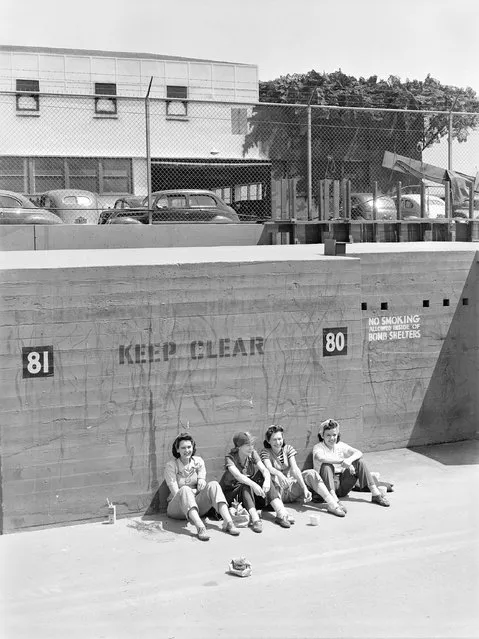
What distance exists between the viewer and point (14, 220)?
1596 centimetres

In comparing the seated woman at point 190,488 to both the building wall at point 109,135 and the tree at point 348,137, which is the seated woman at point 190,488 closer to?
the tree at point 348,137

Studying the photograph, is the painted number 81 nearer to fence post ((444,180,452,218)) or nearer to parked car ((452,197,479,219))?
fence post ((444,180,452,218))

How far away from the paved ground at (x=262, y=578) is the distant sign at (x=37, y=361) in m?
Answer: 1.43

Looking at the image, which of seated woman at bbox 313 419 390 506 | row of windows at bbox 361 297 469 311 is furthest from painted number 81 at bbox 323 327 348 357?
row of windows at bbox 361 297 469 311

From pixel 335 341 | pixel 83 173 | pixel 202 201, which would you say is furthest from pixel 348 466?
pixel 83 173

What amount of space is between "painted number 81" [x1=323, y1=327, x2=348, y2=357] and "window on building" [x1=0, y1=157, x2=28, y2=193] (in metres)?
13.8

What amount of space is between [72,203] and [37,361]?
1059cm

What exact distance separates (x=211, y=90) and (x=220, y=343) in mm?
22260

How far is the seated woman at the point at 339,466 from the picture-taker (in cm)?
898

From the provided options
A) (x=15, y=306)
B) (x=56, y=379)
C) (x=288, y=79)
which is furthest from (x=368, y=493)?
(x=288, y=79)

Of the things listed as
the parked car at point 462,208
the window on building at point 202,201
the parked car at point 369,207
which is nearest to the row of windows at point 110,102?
the window on building at point 202,201

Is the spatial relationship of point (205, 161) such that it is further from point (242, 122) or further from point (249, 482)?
point (249, 482)

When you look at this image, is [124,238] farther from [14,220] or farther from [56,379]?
[56,379]

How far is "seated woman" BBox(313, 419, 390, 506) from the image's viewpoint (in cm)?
898
